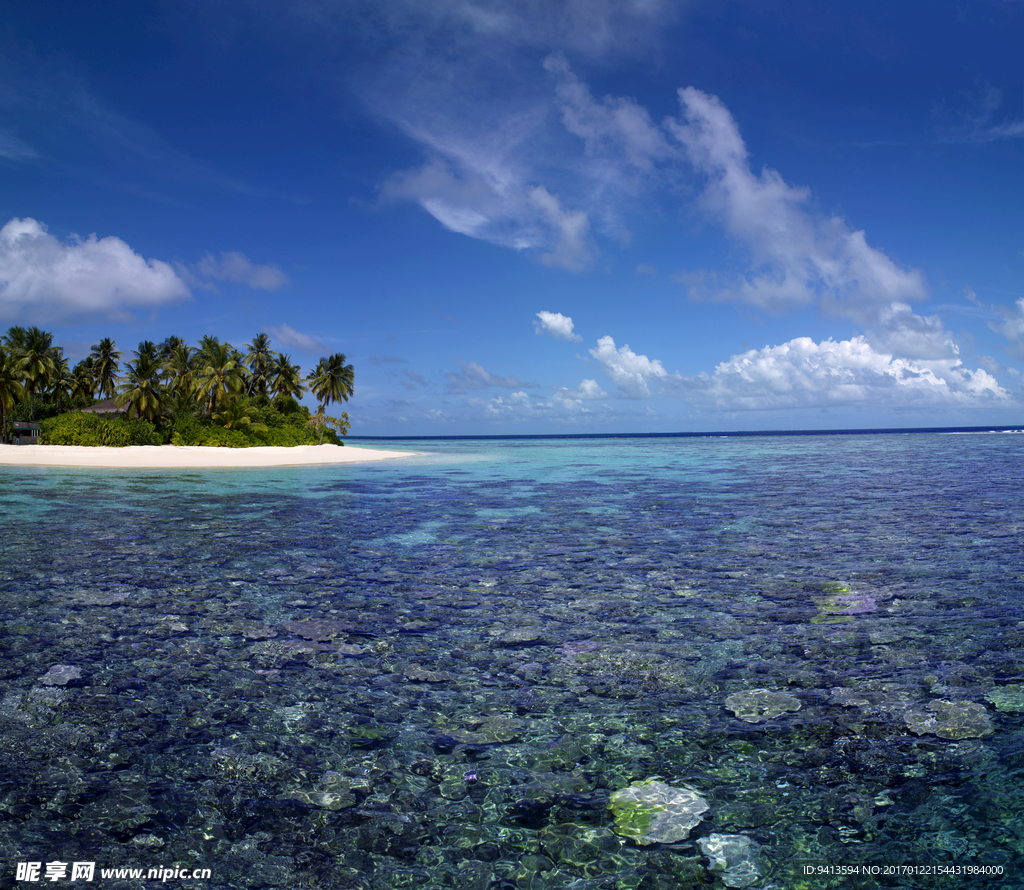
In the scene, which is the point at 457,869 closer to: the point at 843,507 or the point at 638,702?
the point at 638,702

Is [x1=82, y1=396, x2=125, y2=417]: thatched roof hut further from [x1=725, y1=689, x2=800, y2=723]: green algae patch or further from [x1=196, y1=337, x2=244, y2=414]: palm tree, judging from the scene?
[x1=725, y1=689, x2=800, y2=723]: green algae patch

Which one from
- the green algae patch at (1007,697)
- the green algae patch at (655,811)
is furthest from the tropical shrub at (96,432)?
the green algae patch at (1007,697)

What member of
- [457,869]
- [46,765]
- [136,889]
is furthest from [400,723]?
[46,765]

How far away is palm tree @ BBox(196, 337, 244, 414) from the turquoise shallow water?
53.7 meters

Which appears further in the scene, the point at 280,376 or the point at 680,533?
the point at 280,376

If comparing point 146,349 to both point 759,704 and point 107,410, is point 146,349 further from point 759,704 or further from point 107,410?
point 759,704

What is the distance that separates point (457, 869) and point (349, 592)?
6408mm

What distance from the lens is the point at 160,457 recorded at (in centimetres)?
4800

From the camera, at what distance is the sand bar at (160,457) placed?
4359cm

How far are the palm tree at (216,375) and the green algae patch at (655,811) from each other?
65238 mm

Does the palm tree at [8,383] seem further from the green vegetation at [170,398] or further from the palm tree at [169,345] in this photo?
the palm tree at [169,345]

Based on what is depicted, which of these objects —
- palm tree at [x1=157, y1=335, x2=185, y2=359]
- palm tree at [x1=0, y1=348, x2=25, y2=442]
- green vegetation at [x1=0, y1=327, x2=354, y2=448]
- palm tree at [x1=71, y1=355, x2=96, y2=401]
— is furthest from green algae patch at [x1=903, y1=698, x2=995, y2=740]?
palm tree at [x1=71, y1=355, x2=96, y2=401]

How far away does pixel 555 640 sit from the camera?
7.25 metres

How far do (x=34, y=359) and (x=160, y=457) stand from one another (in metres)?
28.7
